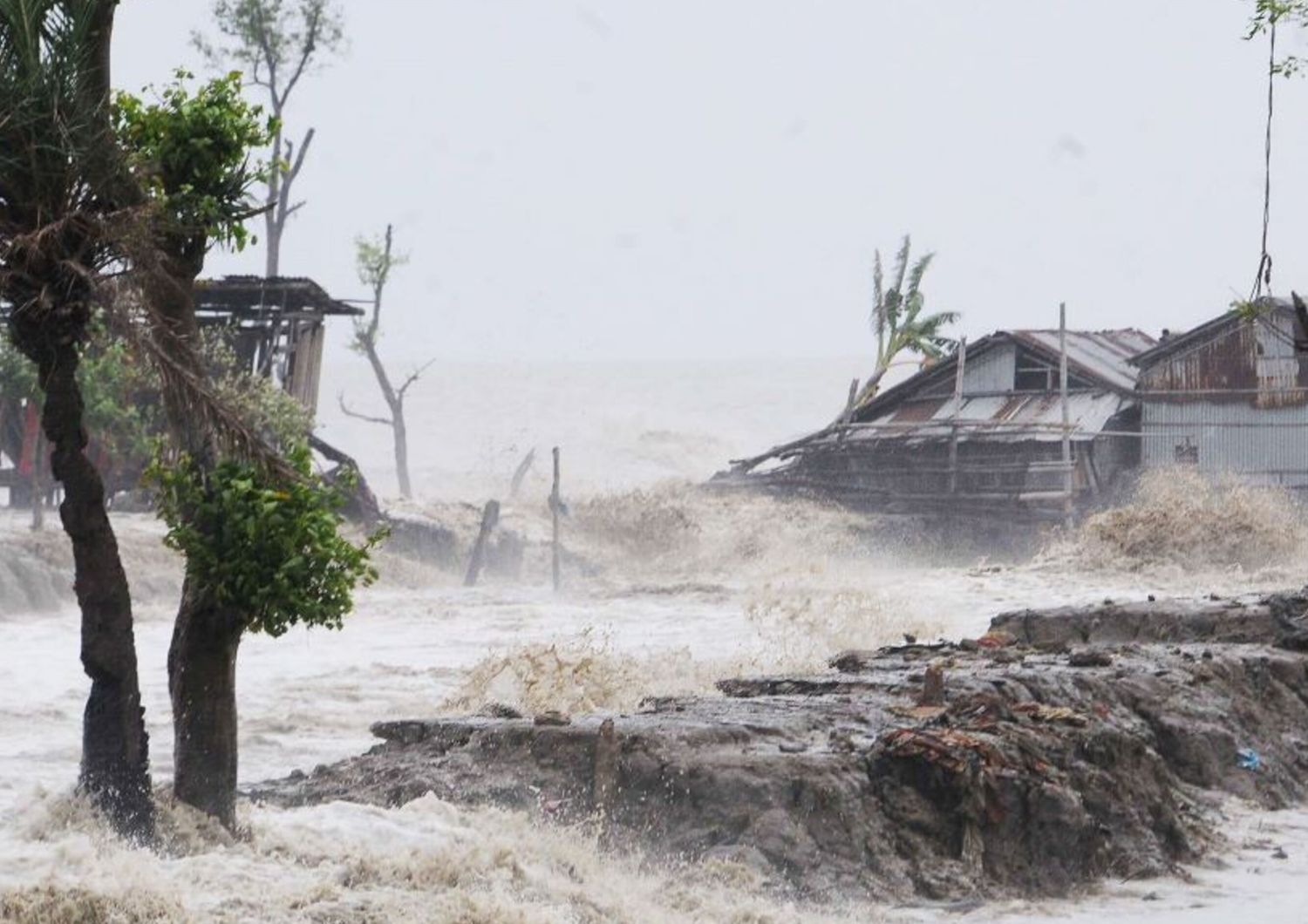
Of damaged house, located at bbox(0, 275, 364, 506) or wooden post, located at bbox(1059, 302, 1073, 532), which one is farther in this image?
wooden post, located at bbox(1059, 302, 1073, 532)

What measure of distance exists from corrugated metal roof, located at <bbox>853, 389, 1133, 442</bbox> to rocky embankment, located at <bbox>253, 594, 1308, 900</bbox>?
93.1 feet

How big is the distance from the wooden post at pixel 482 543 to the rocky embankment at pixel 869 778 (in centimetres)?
2691

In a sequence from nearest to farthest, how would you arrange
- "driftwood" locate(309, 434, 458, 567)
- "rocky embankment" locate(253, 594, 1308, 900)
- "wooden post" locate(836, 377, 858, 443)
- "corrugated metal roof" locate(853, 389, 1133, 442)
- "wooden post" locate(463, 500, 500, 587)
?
"rocky embankment" locate(253, 594, 1308, 900) < "driftwood" locate(309, 434, 458, 567) < "wooden post" locate(463, 500, 500, 587) < "corrugated metal roof" locate(853, 389, 1133, 442) < "wooden post" locate(836, 377, 858, 443)

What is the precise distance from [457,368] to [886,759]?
387 feet

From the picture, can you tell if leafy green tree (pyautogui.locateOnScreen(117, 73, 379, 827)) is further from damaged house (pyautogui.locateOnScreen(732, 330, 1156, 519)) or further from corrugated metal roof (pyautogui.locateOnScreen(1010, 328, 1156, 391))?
corrugated metal roof (pyautogui.locateOnScreen(1010, 328, 1156, 391))

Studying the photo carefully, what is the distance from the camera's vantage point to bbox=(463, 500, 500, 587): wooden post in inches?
1676

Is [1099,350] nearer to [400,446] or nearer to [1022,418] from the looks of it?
[1022,418]

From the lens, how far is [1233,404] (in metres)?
43.9

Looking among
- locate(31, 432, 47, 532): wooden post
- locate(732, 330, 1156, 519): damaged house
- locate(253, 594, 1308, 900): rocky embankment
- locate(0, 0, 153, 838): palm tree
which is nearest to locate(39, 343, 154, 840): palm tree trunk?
locate(0, 0, 153, 838): palm tree

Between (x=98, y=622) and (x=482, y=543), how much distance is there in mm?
32675

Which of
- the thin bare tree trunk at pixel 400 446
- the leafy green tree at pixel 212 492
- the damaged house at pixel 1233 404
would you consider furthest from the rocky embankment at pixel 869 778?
the thin bare tree trunk at pixel 400 446

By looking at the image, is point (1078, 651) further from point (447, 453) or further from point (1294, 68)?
point (447, 453)

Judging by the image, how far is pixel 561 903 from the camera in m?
10.6

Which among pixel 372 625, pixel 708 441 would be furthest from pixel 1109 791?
pixel 708 441
